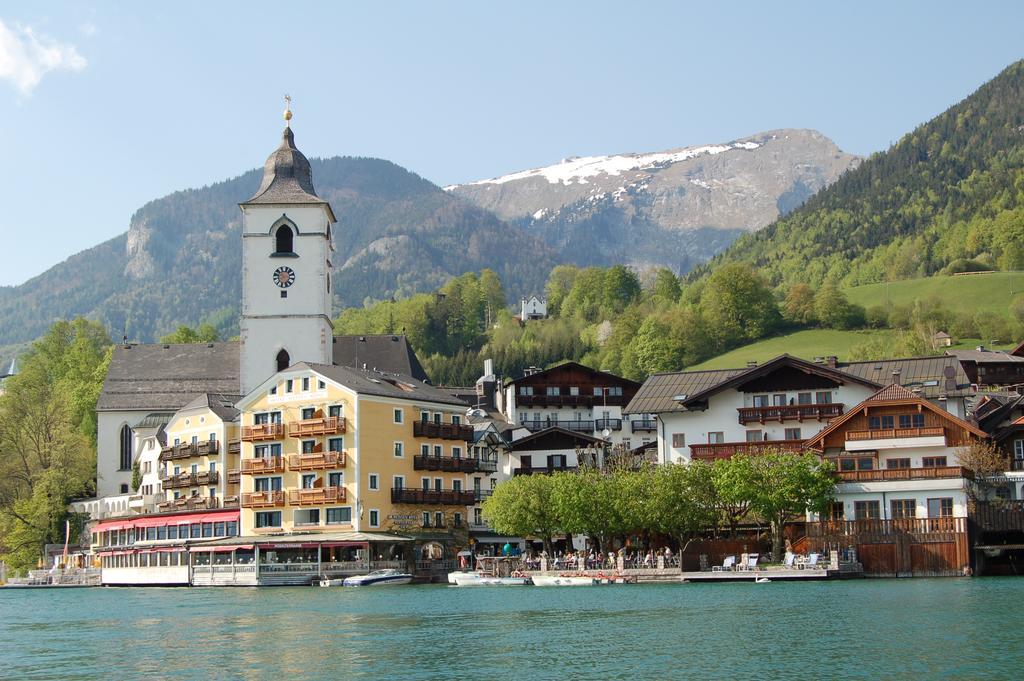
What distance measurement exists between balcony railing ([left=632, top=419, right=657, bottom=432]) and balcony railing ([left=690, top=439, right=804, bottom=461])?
33.5 metres

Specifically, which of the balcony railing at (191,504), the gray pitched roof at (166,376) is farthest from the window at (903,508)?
the gray pitched roof at (166,376)

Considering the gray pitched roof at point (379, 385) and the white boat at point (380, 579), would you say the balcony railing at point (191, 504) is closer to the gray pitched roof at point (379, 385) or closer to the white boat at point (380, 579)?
the gray pitched roof at point (379, 385)

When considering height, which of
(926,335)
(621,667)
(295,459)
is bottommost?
(621,667)

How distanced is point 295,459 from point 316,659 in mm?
50919

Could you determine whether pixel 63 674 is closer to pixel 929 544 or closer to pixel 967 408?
pixel 929 544

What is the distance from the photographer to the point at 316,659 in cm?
4388

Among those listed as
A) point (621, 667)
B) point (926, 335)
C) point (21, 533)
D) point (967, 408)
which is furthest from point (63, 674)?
point (926, 335)

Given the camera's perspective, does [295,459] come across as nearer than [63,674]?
No

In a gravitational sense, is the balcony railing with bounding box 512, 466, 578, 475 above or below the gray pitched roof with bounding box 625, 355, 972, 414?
below

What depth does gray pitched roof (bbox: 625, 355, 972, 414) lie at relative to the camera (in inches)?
3661

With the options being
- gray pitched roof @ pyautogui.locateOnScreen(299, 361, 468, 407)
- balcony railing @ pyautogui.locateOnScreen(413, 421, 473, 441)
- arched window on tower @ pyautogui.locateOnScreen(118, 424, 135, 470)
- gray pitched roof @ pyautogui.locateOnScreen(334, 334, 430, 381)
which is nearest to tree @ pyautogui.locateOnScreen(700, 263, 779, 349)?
gray pitched roof @ pyautogui.locateOnScreen(334, 334, 430, 381)

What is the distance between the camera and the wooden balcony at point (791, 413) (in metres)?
88.8

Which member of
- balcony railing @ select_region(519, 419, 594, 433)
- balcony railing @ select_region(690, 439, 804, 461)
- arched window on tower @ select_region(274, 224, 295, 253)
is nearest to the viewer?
balcony railing @ select_region(690, 439, 804, 461)

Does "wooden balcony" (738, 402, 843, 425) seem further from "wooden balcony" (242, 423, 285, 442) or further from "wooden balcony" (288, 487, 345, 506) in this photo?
"wooden balcony" (242, 423, 285, 442)
